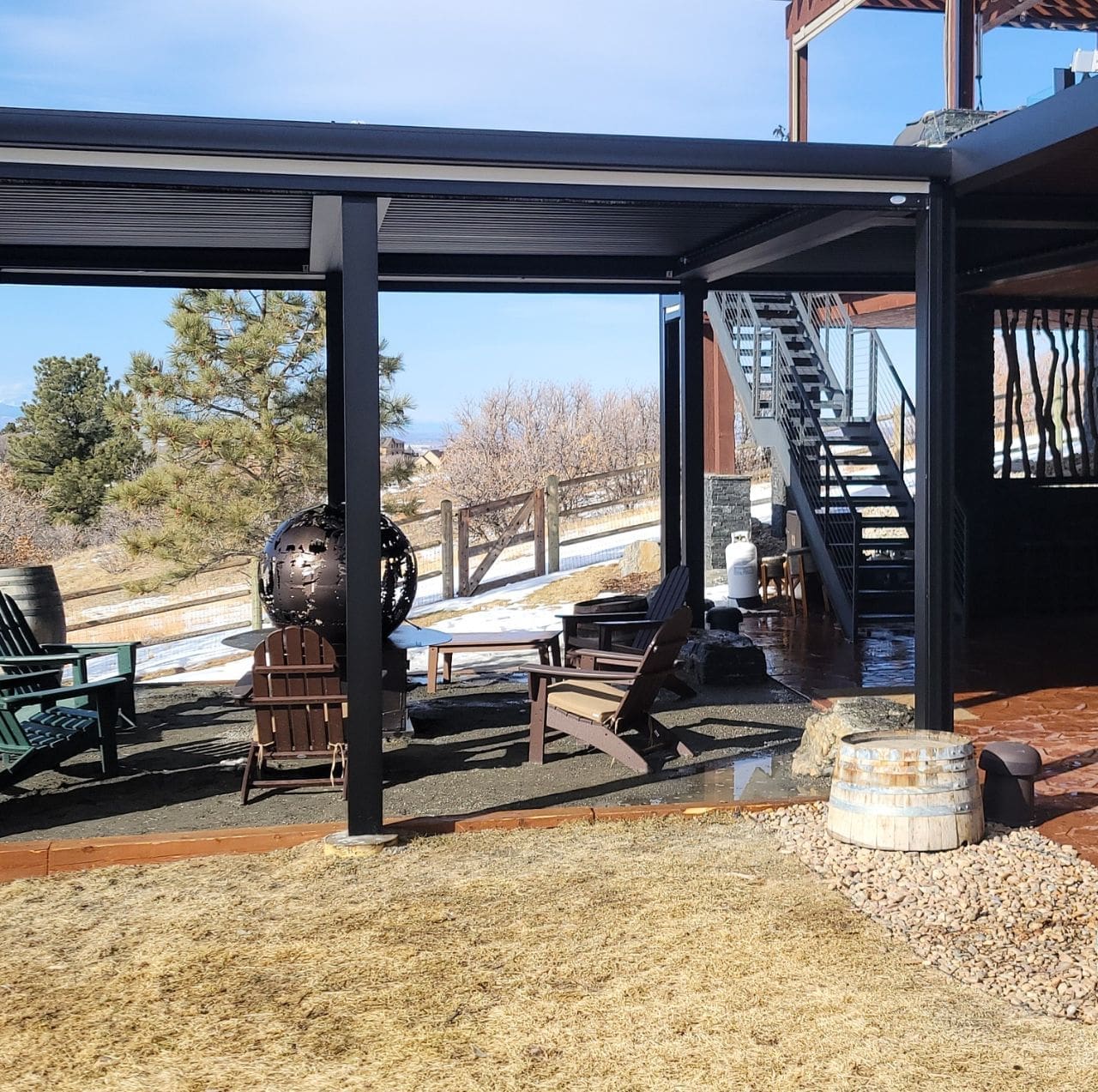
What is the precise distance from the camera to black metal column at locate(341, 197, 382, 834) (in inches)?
196

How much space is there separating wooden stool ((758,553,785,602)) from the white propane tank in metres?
0.14

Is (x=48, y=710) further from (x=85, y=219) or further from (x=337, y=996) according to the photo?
(x=337, y=996)

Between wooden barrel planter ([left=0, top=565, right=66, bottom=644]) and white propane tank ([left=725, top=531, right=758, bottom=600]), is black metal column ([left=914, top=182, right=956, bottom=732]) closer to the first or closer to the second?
wooden barrel planter ([left=0, top=565, right=66, bottom=644])

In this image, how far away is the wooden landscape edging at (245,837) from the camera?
490 centimetres

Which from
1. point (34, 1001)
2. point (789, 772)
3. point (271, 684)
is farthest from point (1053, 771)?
point (34, 1001)

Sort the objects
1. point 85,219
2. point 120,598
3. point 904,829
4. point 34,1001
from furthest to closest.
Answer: point 120,598
point 85,219
point 904,829
point 34,1001

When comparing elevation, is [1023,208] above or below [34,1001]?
above

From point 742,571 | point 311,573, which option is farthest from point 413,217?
point 742,571

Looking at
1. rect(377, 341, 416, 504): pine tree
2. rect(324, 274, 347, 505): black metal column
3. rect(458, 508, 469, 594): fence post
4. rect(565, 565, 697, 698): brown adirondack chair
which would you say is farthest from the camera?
rect(458, 508, 469, 594): fence post

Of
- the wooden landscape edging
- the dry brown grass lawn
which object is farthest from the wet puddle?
the dry brown grass lawn

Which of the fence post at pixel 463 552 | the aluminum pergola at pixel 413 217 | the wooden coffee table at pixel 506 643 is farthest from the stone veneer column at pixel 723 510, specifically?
the wooden coffee table at pixel 506 643

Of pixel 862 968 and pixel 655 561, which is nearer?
pixel 862 968

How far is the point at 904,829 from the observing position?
4.66 m

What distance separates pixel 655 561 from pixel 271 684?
10.9m
